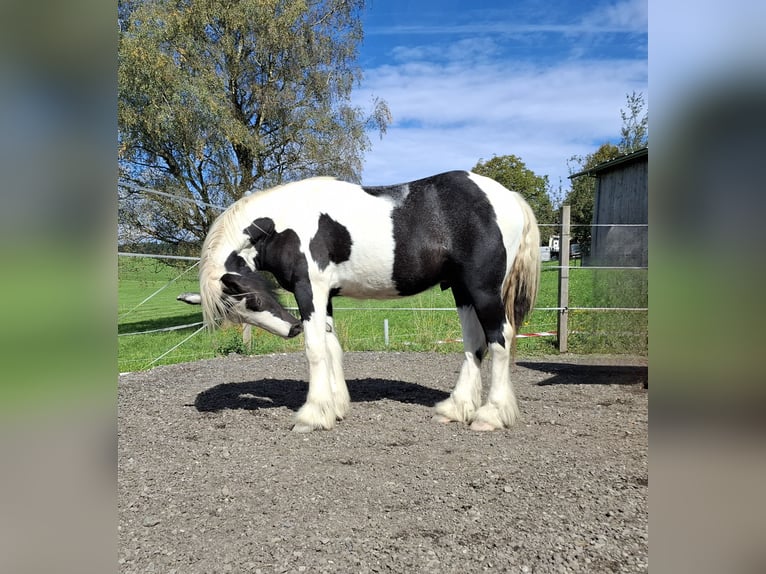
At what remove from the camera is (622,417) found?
167 inches

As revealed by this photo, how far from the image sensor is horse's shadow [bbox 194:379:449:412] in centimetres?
482

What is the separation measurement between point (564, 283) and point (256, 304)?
5233mm

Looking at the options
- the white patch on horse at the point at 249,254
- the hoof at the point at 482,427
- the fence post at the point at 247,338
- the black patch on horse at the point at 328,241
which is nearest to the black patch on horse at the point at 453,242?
the black patch on horse at the point at 328,241

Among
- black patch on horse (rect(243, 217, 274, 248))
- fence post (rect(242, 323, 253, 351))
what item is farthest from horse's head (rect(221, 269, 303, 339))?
fence post (rect(242, 323, 253, 351))

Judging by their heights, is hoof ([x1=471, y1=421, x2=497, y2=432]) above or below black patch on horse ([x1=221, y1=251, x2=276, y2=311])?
below

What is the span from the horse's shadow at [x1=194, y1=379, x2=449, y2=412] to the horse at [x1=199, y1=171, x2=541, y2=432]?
30.2 inches

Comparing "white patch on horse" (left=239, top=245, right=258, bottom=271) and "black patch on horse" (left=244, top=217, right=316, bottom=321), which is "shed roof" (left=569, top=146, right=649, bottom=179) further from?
"white patch on horse" (left=239, top=245, right=258, bottom=271)

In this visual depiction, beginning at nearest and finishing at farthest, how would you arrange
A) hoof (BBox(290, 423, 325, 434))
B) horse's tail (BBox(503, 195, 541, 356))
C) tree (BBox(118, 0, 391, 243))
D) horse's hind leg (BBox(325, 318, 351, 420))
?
hoof (BBox(290, 423, 325, 434)) → horse's tail (BBox(503, 195, 541, 356)) → horse's hind leg (BBox(325, 318, 351, 420)) → tree (BBox(118, 0, 391, 243))

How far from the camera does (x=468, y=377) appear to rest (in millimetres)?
4398

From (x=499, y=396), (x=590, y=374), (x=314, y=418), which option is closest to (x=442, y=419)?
(x=499, y=396)

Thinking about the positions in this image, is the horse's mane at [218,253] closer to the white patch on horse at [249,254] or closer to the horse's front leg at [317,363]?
the white patch on horse at [249,254]

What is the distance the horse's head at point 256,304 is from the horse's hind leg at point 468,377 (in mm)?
1435

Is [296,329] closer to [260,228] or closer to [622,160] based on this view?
[260,228]
